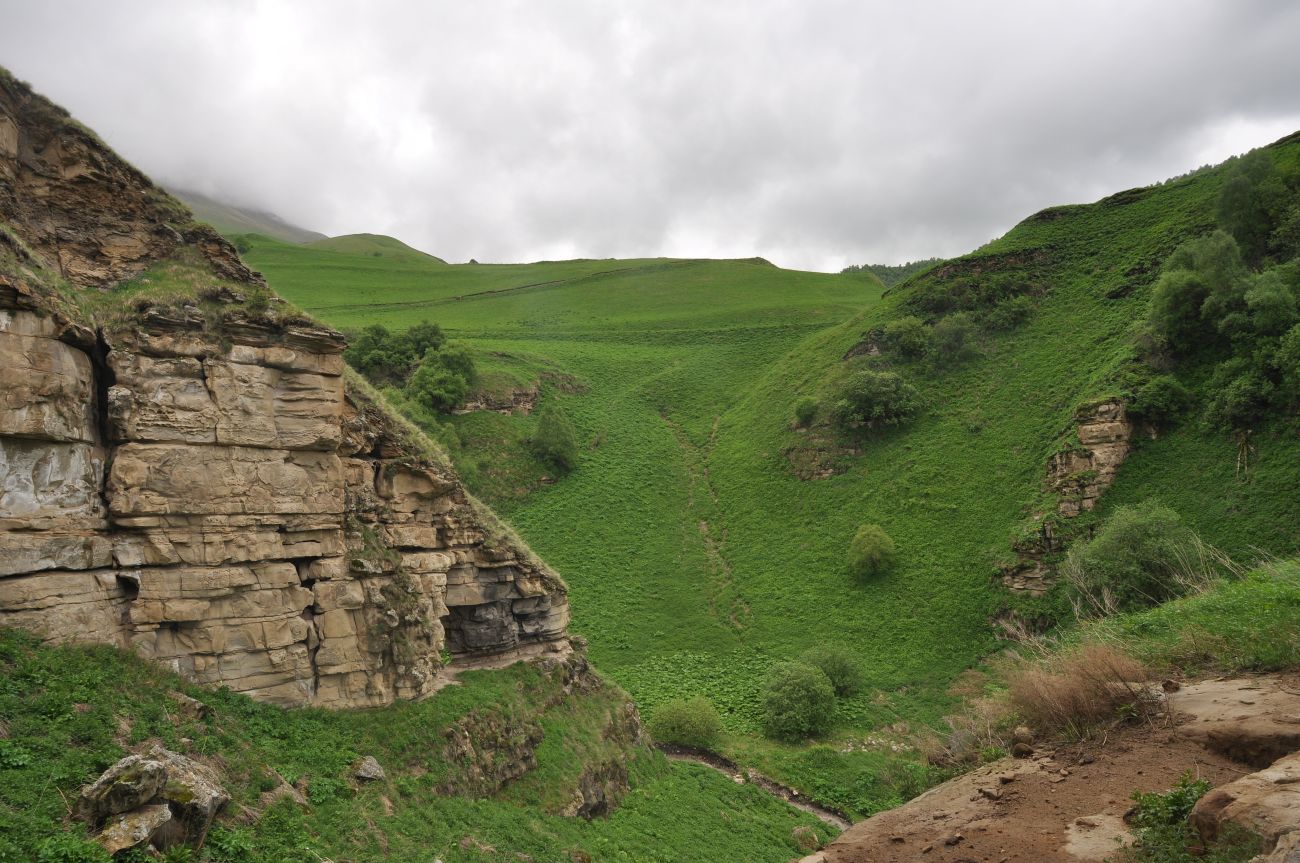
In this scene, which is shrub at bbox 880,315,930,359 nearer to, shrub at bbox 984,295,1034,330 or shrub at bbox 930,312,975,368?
shrub at bbox 930,312,975,368

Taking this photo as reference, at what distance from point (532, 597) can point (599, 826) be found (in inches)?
319

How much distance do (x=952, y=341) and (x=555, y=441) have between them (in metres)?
40.1

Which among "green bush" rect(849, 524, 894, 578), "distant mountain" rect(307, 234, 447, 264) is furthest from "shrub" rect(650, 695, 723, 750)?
"distant mountain" rect(307, 234, 447, 264)

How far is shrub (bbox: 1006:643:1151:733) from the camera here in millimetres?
12906

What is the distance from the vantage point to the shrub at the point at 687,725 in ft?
107

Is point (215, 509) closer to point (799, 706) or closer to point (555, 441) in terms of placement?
point (799, 706)

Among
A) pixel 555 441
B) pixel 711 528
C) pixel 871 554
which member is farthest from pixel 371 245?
pixel 871 554

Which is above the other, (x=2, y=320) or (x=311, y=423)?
(x=2, y=320)

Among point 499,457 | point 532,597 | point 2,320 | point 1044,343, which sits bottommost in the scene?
point 532,597

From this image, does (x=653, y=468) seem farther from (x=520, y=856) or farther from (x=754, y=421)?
(x=520, y=856)

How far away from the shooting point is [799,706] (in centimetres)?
3378

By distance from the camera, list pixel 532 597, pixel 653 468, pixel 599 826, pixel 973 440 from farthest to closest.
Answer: pixel 653 468, pixel 973 440, pixel 532 597, pixel 599 826

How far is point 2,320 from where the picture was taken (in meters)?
12.4

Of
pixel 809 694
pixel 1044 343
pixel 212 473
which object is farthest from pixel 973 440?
pixel 212 473
